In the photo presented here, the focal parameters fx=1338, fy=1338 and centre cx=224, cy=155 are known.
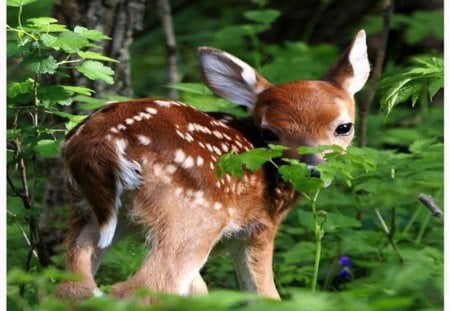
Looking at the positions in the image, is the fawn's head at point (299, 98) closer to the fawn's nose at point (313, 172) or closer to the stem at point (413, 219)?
the fawn's nose at point (313, 172)

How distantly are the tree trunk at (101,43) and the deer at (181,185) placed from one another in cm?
163

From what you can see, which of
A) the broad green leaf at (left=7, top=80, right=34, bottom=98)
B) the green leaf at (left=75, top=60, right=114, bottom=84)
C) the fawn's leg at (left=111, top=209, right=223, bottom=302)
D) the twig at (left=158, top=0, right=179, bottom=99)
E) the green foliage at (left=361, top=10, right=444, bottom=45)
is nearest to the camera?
the fawn's leg at (left=111, top=209, right=223, bottom=302)

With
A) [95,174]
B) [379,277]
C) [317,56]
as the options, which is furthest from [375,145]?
[95,174]

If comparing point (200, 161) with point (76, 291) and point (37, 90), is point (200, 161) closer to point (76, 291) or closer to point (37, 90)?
point (76, 291)

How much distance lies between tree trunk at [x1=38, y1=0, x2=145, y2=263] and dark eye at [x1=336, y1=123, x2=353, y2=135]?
6.36 ft

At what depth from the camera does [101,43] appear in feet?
25.9

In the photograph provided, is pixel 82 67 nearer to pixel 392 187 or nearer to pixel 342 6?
pixel 392 187

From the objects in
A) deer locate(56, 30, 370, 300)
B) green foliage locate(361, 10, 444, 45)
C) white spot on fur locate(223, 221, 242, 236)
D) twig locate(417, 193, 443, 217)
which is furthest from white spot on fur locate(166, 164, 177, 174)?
green foliage locate(361, 10, 444, 45)

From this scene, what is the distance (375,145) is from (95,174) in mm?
4199

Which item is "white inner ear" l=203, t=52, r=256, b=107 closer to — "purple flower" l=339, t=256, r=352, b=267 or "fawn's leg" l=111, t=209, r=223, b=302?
"purple flower" l=339, t=256, r=352, b=267

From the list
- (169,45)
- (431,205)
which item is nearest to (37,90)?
(431,205)

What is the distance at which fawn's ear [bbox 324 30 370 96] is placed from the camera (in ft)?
21.9

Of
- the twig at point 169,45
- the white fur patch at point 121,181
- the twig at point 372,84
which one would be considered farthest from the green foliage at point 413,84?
the twig at point 169,45

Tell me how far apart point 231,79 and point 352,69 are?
0.61 meters
